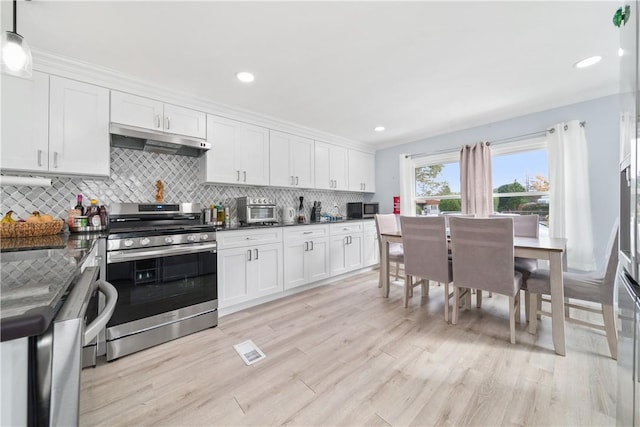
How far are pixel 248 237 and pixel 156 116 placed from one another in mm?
1485

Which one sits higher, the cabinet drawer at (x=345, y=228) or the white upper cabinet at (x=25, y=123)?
the white upper cabinet at (x=25, y=123)

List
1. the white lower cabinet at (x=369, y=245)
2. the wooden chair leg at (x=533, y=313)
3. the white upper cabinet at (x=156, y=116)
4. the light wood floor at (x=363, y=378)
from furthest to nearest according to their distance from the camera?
the white lower cabinet at (x=369, y=245) < the white upper cabinet at (x=156, y=116) < the wooden chair leg at (x=533, y=313) < the light wood floor at (x=363, y=378)

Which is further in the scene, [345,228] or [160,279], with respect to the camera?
[345,228]

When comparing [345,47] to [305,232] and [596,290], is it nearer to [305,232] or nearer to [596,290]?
[305,232]

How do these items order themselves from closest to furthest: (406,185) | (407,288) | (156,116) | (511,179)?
(156,116) < (407,288) < (511,179) < (406,185)

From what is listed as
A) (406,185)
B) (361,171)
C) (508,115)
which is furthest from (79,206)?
(508,115)

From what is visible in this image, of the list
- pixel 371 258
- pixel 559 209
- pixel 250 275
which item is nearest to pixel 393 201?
pixel 371 258

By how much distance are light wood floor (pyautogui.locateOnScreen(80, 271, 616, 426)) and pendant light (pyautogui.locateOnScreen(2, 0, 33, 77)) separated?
1.82 metres

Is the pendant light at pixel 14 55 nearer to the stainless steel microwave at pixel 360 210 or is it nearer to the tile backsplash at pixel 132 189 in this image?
the tile backsplash at pixel 132 189

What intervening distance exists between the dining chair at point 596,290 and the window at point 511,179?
157 cm

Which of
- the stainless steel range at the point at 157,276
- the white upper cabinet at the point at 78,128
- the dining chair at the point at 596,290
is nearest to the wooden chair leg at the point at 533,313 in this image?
the dining chair at the point at 596,290

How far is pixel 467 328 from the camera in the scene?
2.24 metres

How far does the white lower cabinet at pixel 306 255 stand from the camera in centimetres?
314

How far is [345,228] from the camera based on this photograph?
3.86 metres
